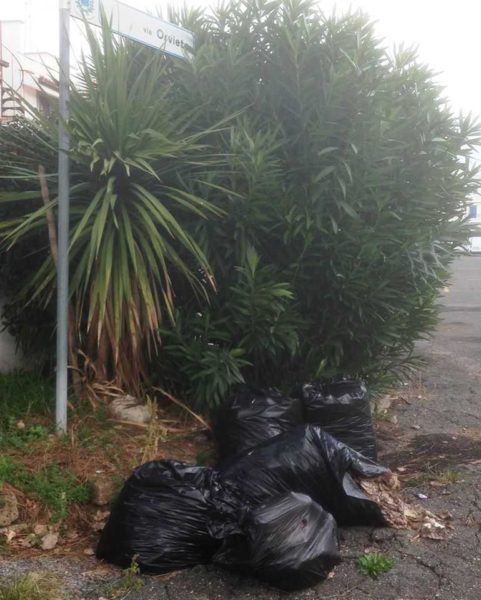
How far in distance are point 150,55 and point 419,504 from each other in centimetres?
335

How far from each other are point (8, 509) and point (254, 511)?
1256 mm

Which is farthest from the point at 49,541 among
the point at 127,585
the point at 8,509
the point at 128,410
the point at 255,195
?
the point at 255,195

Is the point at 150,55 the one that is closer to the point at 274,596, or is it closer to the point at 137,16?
the point at 137,16

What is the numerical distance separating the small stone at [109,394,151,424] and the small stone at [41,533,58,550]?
1187 millimetres

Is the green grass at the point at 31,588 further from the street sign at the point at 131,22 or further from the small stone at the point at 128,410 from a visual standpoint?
the street sign at the point at 131,22

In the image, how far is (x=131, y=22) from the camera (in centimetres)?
437

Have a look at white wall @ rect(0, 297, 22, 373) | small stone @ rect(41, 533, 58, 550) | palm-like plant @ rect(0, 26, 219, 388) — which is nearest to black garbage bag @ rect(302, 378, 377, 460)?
palm-like plant @ rect(0, 26, 219, 388)

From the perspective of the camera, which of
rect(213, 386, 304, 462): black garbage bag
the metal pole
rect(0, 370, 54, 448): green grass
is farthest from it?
rect(213, 386, 304, 462): black garbage bag

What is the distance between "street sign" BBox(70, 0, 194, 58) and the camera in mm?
4203

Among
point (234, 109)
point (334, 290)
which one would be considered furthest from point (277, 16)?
point (334, 290)

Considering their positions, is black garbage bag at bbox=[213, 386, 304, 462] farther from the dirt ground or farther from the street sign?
the street sign

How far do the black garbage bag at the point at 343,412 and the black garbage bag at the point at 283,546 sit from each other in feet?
4.88

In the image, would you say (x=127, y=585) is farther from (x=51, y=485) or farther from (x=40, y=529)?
(x=51, y=485)

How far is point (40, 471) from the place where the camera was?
4168mm
